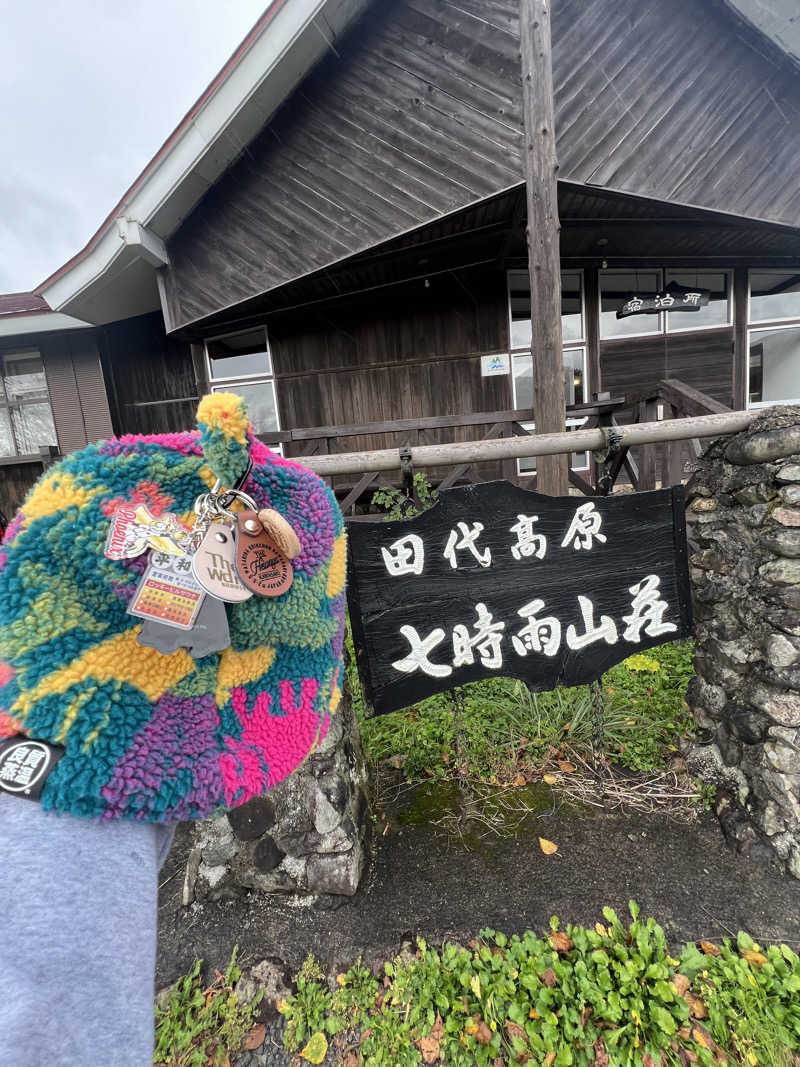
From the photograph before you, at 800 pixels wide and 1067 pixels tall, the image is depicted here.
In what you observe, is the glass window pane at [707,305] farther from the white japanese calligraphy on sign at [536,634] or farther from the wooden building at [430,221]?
the white japanese calligraphy on sign at [536,634]

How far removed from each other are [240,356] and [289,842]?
21.4ft

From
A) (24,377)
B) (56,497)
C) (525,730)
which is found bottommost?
(525,730)

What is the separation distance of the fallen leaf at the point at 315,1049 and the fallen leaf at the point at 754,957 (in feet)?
4.91

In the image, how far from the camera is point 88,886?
0.52 meters

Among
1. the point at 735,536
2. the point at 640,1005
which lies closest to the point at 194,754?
the point at 640,1005

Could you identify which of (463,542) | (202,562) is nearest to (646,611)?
(463,542)

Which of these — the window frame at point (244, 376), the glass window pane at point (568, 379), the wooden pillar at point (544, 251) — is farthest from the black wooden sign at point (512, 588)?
the window frame at point (244, 376)

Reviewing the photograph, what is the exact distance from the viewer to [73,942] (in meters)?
0.48

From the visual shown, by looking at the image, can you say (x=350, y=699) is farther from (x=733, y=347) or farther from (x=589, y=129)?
(x=733, y=347)

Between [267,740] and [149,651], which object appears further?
[267,740]

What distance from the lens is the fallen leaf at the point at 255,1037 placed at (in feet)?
4.70

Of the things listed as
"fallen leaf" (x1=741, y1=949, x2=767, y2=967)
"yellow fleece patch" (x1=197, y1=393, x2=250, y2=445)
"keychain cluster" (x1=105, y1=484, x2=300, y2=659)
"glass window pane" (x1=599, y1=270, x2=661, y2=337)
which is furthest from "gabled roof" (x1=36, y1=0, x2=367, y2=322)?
"fallen leaf" (x1=741, y1=949, x2=767, y2=967)

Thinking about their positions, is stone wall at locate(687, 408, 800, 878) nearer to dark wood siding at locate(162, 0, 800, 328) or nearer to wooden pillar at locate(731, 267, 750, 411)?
dark wood siding at locate(162, 0, 800, 328)

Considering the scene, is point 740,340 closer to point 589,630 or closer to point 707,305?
point 707,305
